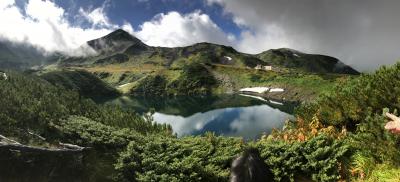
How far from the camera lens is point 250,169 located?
14695mm

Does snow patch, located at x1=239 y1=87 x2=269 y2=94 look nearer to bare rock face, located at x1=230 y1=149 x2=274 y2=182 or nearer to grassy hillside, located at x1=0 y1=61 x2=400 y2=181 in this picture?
grassy hillside, located at x1=0 y1=61 x2=400 y2=181

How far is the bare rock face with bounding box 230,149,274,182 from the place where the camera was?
1469 centimetres

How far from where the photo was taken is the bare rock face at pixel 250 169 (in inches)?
578

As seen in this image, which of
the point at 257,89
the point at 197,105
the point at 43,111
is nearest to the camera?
the point at 43,111

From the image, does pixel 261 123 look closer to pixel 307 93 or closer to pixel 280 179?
pixel 280 179

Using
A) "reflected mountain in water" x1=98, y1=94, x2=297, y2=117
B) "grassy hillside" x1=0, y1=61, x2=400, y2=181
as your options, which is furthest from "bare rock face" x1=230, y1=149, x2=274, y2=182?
"reflected mountain in water" x1=98, y1=94, x2=297, y2=117

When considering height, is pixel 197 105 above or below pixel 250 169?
below

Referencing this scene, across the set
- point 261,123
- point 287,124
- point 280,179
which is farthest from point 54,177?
point 261,123

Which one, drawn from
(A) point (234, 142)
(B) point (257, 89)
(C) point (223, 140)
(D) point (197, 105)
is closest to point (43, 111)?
(C) point (223, 140)

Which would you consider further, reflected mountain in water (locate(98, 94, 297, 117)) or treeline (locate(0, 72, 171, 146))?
reflected mountain in water (locate(98, 94, 297, 117))

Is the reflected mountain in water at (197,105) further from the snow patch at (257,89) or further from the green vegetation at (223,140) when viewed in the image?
→ the green vegetation at (223,140)

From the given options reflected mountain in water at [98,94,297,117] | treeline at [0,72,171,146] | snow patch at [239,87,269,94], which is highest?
snow patch at [239,87,269,94]

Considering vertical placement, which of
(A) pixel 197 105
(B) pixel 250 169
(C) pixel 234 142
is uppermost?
(C) pixel 234 142

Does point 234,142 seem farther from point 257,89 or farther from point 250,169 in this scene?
point 257,89
